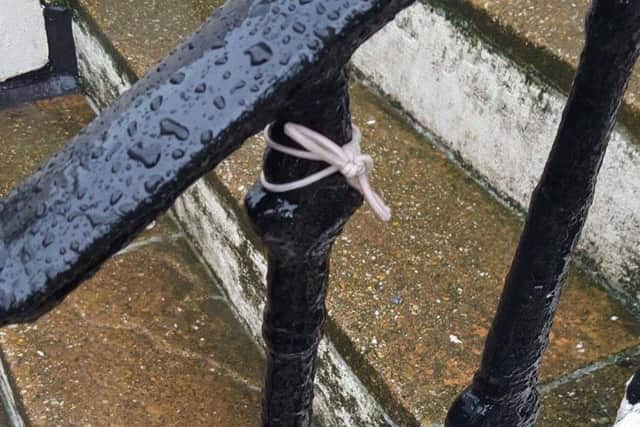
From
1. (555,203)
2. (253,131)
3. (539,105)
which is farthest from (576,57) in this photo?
(253,131)

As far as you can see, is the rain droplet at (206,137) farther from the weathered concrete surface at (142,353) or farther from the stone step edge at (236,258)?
the weathered concrete surface at (142,353)

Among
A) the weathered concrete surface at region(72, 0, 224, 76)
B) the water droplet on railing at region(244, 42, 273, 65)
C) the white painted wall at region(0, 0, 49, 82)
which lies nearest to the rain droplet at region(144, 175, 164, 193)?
the water droplet on railing at region(244, 42, 273, 65)

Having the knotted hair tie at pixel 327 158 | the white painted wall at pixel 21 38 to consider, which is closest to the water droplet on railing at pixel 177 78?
the knotted hair tie at pixel 327 158

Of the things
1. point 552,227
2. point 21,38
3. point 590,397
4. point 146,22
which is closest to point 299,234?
point 552,227

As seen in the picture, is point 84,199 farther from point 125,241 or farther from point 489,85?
point 489,85

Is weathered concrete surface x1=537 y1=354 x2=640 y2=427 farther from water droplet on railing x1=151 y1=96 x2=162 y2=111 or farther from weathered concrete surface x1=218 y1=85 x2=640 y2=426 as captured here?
water droplet on railing x1=151 y1=96 x2=162 y2=111

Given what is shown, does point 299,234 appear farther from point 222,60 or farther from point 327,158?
point 222,60

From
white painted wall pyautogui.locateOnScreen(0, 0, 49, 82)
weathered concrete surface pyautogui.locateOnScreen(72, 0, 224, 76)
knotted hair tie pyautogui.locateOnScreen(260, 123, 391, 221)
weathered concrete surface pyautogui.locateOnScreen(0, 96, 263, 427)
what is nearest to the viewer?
knotted hair tie pyautogui.locateOnScreen(260, 123, 391, 221)
